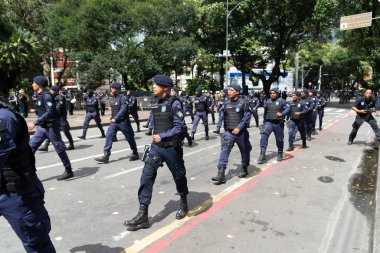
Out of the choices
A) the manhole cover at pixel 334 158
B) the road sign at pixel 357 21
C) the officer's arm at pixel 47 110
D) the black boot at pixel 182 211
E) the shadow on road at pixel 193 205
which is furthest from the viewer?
the road sign at pixel 357 21

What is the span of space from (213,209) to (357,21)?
1689 centimetres

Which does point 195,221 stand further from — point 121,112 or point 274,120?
point 274,120

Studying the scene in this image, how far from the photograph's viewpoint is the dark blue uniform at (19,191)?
2480 mm

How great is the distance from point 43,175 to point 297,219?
194 inches

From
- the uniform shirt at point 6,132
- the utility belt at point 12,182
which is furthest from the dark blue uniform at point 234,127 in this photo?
the uniform shirt at point 6,132

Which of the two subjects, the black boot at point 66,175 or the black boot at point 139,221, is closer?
the black boot at point 139,221

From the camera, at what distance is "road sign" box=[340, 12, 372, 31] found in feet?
54.6

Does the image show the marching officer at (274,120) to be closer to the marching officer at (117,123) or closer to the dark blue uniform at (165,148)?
the marching officer at (117,123)

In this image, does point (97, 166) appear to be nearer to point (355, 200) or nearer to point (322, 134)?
point (355, 200)

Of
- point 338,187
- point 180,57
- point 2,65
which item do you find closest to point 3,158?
point 338,187

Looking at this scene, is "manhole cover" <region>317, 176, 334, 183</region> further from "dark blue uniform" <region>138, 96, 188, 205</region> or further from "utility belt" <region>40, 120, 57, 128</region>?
"utility belt" <region>40, 120, 57, 128</region>

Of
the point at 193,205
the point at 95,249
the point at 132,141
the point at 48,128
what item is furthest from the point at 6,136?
the point at 132,141

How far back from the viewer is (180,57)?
2816 cm

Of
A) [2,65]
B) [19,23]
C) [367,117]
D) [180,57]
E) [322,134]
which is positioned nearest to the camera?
[367,117]
